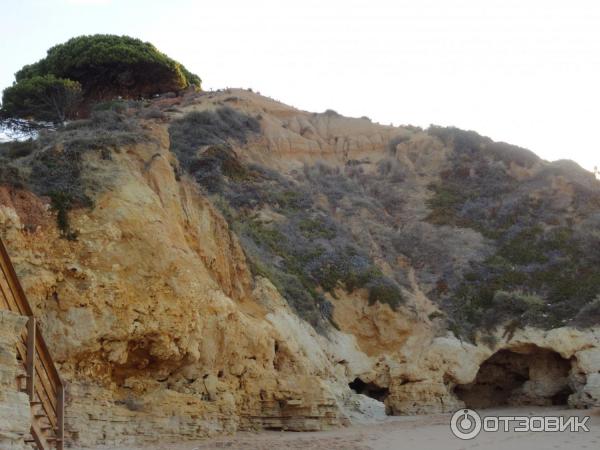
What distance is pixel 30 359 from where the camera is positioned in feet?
28.8

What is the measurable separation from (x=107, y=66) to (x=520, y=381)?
24.3 metres

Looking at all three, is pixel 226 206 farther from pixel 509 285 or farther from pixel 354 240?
pixel 509 285

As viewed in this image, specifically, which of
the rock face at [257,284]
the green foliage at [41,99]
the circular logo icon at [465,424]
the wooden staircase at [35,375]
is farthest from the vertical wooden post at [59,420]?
the green foliage at [41,99]

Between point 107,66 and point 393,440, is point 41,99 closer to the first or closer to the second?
point 107,66

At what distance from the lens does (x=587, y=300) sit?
25359mm

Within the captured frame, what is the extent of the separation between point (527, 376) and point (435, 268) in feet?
18.3

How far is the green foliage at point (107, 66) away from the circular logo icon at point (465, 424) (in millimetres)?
23917

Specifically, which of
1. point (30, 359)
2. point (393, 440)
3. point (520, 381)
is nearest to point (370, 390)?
point (520, 381)

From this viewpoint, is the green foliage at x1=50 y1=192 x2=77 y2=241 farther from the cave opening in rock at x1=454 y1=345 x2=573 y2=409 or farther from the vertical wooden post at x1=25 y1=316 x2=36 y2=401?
the cave opening in rock at x1=454 y1=345 x2=573 y2=409

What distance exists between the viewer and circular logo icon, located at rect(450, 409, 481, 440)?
1788 cm

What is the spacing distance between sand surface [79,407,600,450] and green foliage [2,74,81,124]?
1950 centimetres

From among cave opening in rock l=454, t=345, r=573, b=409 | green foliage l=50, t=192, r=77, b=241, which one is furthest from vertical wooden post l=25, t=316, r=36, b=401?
cave opening in rock l=454, t=345, r=573, b=409

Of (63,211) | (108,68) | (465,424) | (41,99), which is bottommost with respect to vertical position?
(465,424)

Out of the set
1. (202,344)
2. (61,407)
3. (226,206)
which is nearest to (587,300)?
(226,206)
